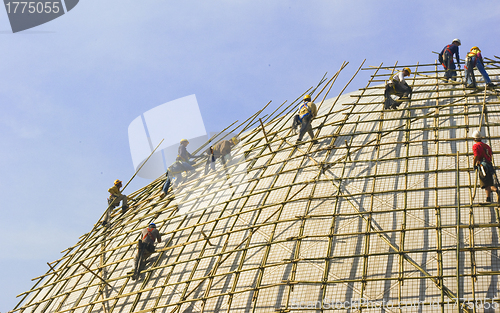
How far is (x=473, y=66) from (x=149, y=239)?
42.9 ft

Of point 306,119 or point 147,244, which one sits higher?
point 306,119

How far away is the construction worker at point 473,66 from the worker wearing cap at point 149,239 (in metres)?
12.4

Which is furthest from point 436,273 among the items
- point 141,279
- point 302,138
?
point 141,279

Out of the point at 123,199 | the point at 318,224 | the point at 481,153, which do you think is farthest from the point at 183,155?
the point at 481,153

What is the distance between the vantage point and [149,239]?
1482 centimetres

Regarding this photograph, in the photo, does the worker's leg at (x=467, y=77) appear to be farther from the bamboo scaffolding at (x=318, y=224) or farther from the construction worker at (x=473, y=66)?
the bamboo scaffolding at (x=318, y=224)

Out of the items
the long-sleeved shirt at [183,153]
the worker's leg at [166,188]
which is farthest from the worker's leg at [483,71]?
the worker's leg at [166,188]

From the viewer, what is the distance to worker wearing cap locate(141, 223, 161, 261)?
14.7 meters

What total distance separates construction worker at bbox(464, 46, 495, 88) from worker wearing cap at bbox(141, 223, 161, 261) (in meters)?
12.4

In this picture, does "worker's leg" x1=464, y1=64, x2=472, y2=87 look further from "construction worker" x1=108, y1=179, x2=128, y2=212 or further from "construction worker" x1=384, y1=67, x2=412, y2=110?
"construction worker" x1=108, y1=179, x2=128, y2=212

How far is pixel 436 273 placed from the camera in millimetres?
10242

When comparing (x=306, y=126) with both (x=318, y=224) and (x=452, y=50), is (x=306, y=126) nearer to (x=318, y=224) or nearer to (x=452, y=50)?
(x=318, y=224)

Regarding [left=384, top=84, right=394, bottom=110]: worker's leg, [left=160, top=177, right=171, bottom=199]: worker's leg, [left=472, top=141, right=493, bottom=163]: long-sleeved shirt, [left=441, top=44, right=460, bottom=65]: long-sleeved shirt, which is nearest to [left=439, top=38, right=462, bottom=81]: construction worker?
[left=441, top=44, right=460, bottom=65]: long-sleeved shirt

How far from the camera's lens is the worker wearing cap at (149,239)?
1473 cm
